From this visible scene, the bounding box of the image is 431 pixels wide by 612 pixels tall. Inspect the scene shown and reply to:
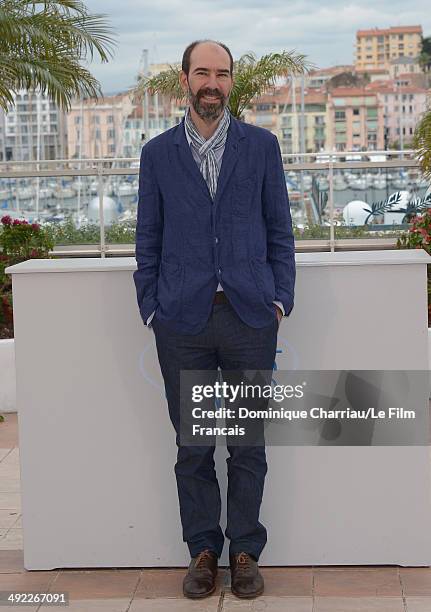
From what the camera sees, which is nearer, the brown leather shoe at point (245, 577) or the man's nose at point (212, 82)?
the man's nose at point (212, 82)

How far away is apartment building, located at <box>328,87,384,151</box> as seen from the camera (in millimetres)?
90688

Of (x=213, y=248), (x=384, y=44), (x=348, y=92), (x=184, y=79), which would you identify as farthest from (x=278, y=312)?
(x=384, y=44)

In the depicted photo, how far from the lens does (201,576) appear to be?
149 inches

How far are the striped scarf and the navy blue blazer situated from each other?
0.03m

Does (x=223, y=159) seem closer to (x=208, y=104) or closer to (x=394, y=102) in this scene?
(x=208, y=104)

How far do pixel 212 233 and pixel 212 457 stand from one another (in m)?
0.82

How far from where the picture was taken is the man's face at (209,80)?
3596mm

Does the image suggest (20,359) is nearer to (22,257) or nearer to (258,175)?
(258,175)

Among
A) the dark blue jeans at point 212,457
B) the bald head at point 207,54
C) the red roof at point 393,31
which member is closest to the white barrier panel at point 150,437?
the dark blue jeans at point 212,457

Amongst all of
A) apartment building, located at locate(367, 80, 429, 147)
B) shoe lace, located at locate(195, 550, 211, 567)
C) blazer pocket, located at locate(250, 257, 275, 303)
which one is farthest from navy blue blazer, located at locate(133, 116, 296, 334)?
apartment building, located at locate(367, 80, 429, 147)

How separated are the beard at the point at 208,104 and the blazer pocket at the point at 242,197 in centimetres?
24

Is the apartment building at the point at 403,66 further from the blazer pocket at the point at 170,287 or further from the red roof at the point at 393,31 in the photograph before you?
the blazer pocket at the point at 170,287

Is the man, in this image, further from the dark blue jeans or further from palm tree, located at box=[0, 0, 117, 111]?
palm tree, located at box=[0, 0, 117, 111]

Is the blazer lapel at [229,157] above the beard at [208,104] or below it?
below
